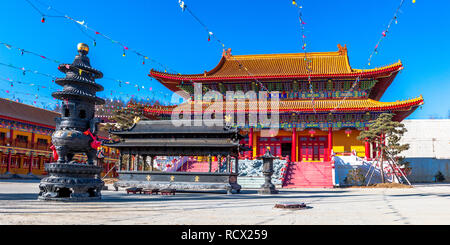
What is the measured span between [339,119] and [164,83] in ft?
55.9

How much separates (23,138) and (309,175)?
3152 centimetres

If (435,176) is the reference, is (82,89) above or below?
above

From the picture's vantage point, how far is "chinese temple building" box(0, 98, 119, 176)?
38.4m

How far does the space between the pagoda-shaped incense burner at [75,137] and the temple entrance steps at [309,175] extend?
16.5 metres

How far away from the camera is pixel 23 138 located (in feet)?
134

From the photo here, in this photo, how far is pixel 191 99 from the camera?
120 ft

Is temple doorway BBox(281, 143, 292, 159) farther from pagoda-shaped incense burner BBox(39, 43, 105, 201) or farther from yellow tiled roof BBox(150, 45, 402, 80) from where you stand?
pagoda-shaped incense burner BBox(39, 43, 105, 201)

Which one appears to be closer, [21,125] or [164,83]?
[164,83]

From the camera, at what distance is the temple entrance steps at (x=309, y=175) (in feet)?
85.6

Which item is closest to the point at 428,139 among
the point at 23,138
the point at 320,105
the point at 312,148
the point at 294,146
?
the point at 312,148

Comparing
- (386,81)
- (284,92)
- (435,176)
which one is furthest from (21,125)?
(435,176)

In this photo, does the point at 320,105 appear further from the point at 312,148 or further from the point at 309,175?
the point at 309,175

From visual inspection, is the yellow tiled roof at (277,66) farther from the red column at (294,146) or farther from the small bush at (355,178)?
the small bush at (355,178)
